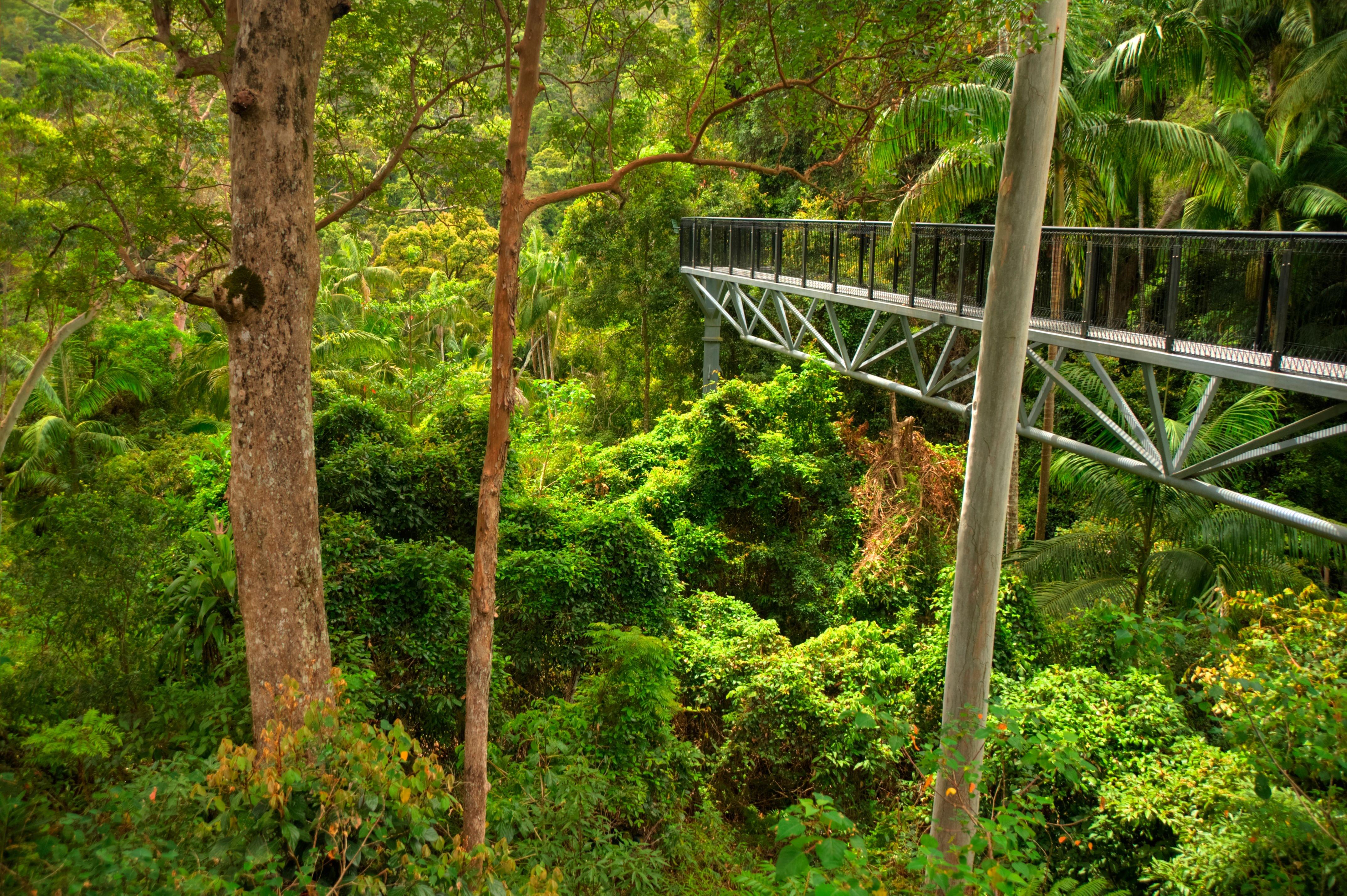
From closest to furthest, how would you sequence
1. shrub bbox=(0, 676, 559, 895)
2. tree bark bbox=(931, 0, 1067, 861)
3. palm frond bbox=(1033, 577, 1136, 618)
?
shrub bbox=(0, 676, 559, 895) → tree bark bbox=(931, 0, 1067, 861) → palm frond bbox=(1033, 577, 1136, 618)

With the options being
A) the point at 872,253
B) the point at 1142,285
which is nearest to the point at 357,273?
the point at 872,253

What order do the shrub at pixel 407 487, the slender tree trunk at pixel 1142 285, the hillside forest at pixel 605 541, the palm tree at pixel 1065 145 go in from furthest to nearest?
1. the palm tree at pixel 1065 145
2. the shrub at pixel 407 487
3. the slender tree trunk at pixel 1142 285
4. the hillside forest at pixel 605 541

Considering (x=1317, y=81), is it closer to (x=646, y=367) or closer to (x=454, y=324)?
(x=646, y=367)

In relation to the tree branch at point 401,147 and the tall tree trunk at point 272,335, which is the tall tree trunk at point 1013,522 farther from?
the tall tree trunk at point 272,335

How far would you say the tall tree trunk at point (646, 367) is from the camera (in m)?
18.2

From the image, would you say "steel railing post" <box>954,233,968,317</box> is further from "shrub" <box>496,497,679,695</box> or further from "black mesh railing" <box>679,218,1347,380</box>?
"shrub" <box>496,497,679,695</box>

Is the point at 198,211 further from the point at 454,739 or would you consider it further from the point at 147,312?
the point at 147,312

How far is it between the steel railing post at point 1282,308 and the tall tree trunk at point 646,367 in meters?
13.5

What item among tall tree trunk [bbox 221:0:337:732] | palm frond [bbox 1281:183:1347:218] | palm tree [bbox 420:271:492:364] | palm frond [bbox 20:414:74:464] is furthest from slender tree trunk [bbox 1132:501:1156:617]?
palm frond [bbox 20:414:74:464]

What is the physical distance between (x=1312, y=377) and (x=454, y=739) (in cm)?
697

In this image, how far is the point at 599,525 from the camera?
8516 mm

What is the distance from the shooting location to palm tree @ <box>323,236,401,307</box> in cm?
2103

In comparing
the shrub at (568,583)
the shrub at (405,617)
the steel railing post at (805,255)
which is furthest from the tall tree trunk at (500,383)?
the steel railing post at (805,255)

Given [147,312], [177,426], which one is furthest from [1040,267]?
[147,312]
